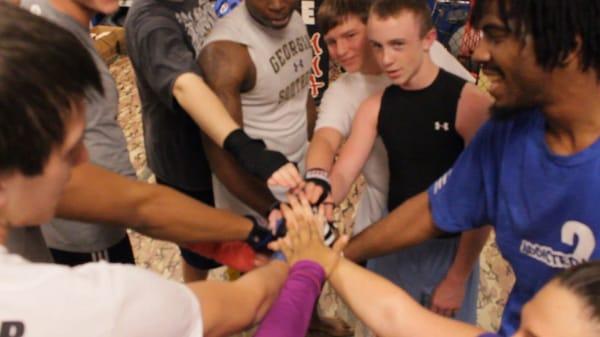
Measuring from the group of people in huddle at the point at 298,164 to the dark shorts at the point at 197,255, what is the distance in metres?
0.01

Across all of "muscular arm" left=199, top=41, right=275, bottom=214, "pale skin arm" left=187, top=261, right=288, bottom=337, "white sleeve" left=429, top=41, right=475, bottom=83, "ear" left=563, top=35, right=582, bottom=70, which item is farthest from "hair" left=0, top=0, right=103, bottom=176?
"white sleeve" left=429, top=41, right=475, bottom=83

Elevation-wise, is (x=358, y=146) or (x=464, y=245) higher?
(x=358, y=146)

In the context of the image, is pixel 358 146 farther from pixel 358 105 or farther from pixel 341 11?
pixel 341 11

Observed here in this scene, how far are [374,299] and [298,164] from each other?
86cm

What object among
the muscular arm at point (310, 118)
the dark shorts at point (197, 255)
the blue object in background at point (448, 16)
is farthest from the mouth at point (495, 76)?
the blue object in background at point (448, 16)

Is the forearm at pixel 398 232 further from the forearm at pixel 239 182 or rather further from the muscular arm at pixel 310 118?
the muscular arm at pixel 310 118

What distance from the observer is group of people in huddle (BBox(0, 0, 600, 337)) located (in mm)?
672

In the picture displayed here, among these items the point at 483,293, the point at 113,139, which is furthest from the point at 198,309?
the point at 483,293

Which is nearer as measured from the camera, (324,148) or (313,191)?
(313,191)

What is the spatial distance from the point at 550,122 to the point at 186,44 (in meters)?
1.09

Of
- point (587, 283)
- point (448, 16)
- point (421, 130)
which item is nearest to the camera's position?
point (587, 283)

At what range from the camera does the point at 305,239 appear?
124cm

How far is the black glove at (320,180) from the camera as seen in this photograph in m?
1.43

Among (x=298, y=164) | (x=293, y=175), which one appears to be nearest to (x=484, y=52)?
(x=293, y=175)
